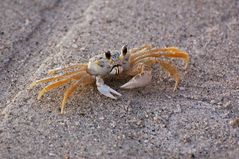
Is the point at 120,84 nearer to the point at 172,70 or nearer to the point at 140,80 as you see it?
the point at 140,80

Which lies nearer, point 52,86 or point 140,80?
point 52,86

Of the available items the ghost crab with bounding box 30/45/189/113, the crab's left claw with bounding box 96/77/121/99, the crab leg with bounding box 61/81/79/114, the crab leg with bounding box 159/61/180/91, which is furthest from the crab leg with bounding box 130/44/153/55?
the crab leg with bounding box 61/81/79/114

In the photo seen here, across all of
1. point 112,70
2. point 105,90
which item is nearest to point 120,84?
point 112,70

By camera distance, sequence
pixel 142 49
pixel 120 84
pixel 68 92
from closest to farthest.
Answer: pixel 68 92 < pixel 120 84 < pixel 142 49

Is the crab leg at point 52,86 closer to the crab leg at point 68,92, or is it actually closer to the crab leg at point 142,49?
the crab leg at point 68,92

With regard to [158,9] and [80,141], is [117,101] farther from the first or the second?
[158,9]

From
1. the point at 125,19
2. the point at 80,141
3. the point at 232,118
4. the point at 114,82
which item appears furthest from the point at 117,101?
the point at 125,19

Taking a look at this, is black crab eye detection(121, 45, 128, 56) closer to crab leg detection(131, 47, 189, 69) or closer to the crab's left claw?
crab leg detection(131, 47, 189, 69)

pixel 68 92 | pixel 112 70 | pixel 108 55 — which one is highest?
pixel 108 55

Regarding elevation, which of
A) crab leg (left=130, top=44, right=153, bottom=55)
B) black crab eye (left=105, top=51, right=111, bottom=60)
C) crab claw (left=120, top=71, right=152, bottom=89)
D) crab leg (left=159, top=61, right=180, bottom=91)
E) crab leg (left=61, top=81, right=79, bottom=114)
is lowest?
crab leg (left=61, top=81, right=79, bottom=114)
